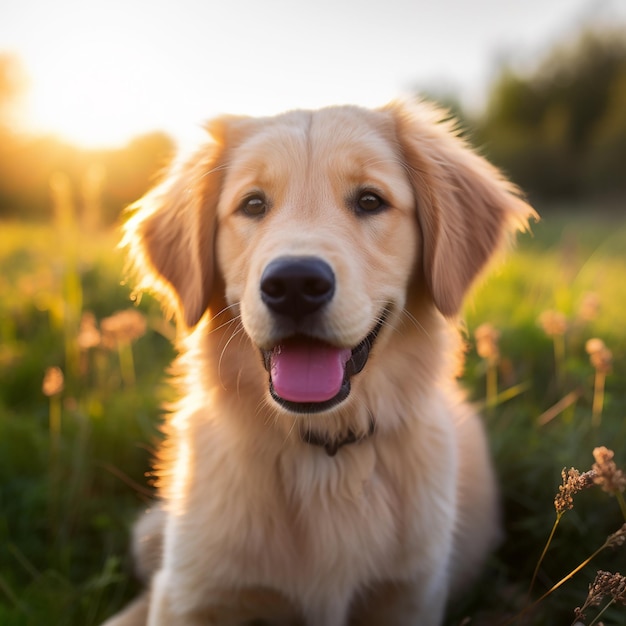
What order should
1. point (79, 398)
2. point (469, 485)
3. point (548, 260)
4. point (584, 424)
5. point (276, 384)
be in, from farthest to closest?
point (548, 260), point (79, 398), point (584, 424), point (469, 485), point (276, 384)

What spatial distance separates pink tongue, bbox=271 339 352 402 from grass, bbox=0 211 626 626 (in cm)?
77

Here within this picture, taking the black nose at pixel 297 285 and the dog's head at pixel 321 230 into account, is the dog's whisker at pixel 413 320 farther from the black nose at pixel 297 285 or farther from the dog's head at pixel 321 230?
the black nose at pixel 297 285

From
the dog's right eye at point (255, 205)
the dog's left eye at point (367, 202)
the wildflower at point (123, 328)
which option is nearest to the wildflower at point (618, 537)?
the dog's left eye at point (367, 202)

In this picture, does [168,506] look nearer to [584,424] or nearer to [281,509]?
[281,509]

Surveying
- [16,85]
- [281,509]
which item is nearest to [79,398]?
[281,509]

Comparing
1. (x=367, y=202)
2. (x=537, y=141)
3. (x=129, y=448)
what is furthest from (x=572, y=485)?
(x=537, y=141)

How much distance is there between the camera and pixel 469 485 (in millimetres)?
3004

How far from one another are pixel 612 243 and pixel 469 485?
28.8 feet

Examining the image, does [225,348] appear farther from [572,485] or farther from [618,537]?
[618,537]

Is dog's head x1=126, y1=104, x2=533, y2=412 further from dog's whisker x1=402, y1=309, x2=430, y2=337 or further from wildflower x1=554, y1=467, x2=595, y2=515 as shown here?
wildflower x1=554, y1=467, x2=595, y2=515

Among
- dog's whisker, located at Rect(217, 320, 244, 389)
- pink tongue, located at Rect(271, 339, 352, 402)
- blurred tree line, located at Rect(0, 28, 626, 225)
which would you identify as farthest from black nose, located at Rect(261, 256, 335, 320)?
blurred tree line, located at Rect(0, 28, 626, 225)

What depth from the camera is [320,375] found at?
214 centimetres

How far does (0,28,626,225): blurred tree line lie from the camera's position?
15.7 metres

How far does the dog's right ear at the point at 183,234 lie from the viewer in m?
2.58
